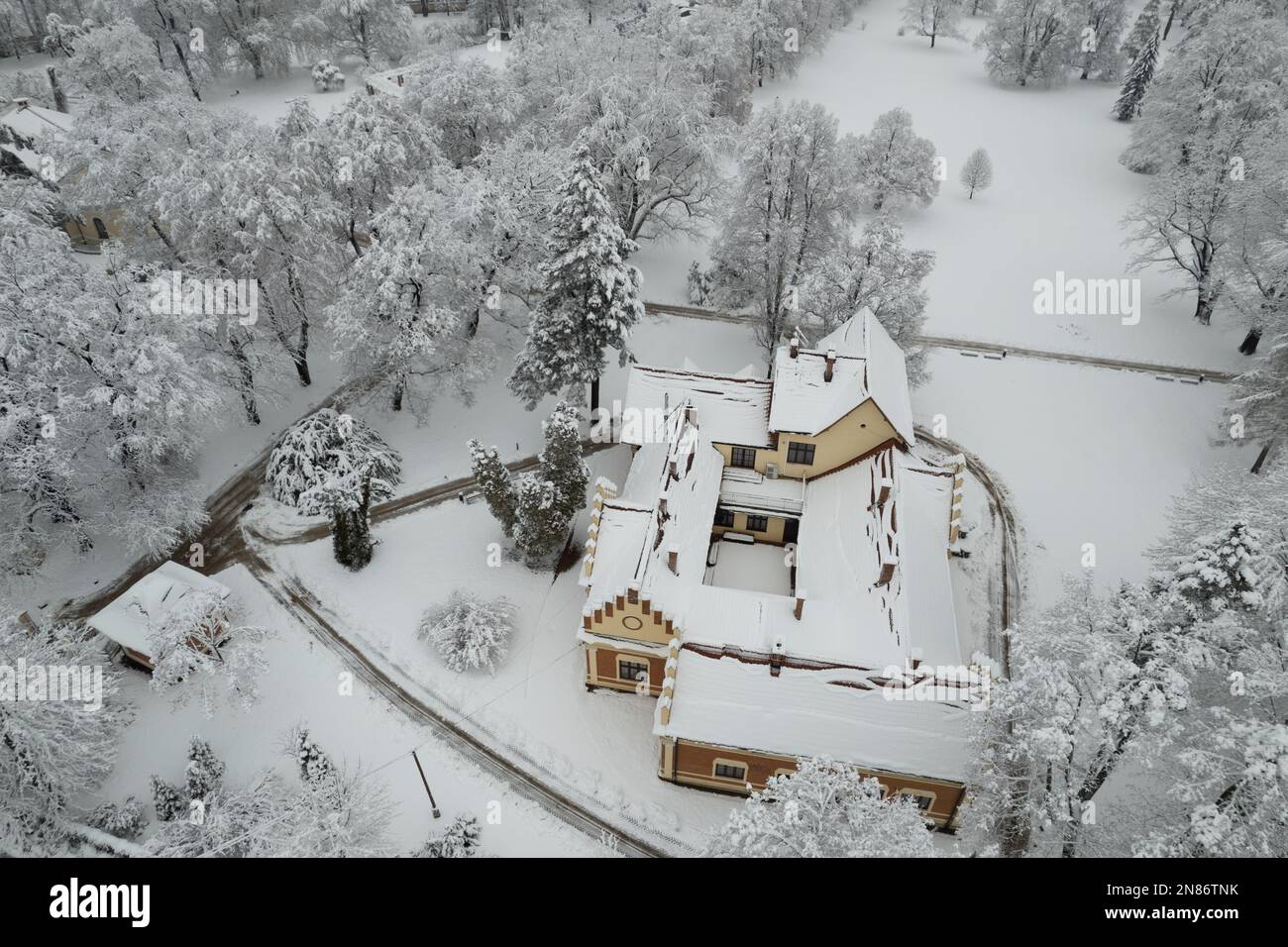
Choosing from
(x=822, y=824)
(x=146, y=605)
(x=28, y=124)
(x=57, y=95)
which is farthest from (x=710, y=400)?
(x=57, y=95)

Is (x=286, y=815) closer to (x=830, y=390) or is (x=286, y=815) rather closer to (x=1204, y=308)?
(x=830, y=390)

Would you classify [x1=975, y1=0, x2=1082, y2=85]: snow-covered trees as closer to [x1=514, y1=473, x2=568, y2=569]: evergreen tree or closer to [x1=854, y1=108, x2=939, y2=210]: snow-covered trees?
[x1=854, y1=108, x2=939, y2=210]: snow-covered trees

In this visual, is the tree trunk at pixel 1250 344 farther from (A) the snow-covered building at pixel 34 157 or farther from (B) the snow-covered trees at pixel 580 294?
(A) the snow-covered building at pixel 34 157

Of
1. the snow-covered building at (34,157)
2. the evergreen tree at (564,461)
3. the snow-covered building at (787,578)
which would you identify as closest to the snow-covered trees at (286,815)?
the snow-covered building at (787,578)

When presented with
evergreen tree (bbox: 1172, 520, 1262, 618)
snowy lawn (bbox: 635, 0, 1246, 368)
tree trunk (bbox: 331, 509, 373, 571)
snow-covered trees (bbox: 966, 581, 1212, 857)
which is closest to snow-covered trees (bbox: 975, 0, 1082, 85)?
snowy lawn (bbox: 635, 0, 1246, 368)

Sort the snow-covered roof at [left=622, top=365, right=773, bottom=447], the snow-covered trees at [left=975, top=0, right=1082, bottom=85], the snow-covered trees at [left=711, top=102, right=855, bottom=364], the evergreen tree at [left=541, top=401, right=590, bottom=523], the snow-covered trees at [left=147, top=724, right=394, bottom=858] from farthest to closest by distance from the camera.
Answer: the snow-covered trees at [left=975, top=0, right=1082, bottom=85] < the snow-covered trees at [left=711, top=102, right=855, bottom=364] < the snow-covered roof at [left=622, top=365, right=773, bottom=447] < the evergreen tree at [left=541, top=401, right=590, bottom=523] < the snow-covered trees at [left=147, top=724, right=394, bottom=858]

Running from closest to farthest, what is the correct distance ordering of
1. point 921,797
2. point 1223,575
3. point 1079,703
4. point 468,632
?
point 1223,575 < point 1079,703 < point 921,797 < point 468,632
